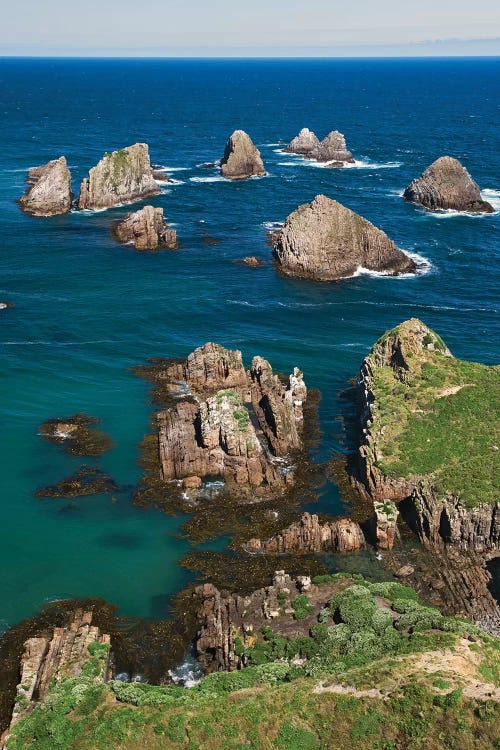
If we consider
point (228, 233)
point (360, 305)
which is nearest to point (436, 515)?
point (360, 305)

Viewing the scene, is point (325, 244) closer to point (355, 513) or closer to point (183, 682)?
point (355, 513)

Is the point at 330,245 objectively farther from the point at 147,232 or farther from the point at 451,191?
the point at 451,191

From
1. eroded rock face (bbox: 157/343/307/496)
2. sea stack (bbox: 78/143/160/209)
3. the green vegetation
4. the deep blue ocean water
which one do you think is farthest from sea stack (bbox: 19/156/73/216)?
the green vegetation

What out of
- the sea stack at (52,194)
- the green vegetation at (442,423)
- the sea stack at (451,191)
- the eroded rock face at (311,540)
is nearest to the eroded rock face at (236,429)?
the eroded rock face at (311,540)

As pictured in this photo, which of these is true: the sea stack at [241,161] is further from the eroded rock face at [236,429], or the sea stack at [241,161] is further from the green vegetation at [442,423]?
the green vegetation at [442,423]

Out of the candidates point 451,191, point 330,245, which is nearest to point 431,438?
point 330,245

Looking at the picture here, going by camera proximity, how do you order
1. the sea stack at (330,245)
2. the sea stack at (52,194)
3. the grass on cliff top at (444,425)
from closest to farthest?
the grass on cliff top at (444,425) < the sea stack at (330,245) < the sea stack at (52,194)
